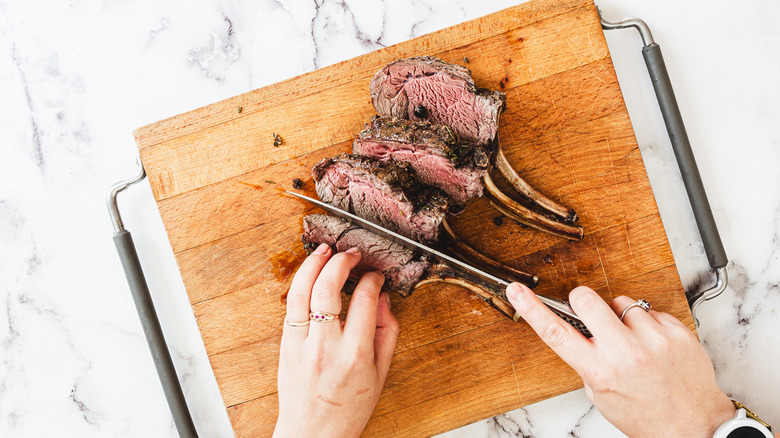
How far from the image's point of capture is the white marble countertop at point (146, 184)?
2498 mm

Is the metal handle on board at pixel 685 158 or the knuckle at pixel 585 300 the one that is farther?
the metal handle on board at pixel 685 158

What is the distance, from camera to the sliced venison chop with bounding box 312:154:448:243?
6.89ft

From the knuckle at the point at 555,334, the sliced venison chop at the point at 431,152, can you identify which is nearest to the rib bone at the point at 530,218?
the sliced venison chop at the point at 431,152

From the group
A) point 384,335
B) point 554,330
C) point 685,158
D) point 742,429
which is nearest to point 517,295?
point 554,330

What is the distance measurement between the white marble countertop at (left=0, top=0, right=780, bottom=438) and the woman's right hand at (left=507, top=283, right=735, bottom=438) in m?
0.62

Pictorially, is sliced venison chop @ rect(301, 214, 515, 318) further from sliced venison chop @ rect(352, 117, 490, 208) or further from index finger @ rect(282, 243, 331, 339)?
sliced venison chop @ rect(352, 117, 490, 208)

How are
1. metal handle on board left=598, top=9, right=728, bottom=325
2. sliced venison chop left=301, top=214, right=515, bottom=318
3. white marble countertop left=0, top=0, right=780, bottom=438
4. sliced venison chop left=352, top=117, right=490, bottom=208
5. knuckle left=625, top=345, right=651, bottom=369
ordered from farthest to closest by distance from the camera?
1. white marble countertop left=0, top=0, right=780, bottom=438
2. metal handle on board left=598, top=9, right=728, bottom=325
3. sliced venison chop left=301, top=214, right=515, bottom=318
4. sliced venison chop left=352, top=117, right=490, bottom=208
5. knuckle left=625, top=345, right=651, bottom=369

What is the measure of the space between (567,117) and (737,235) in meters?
1.18

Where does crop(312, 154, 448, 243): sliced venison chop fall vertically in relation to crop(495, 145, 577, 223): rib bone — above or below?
above

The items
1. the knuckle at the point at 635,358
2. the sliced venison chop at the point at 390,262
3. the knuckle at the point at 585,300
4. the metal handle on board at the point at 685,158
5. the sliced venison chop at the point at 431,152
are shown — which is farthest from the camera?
the metal handle on board at the point at 685,158

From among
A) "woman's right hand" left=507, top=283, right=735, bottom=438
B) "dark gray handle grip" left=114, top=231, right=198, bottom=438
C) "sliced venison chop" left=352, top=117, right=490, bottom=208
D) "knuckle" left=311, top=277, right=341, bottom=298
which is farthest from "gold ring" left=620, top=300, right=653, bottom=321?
"dark gray handle grip" left=114, top=231, right=198, bottom=438

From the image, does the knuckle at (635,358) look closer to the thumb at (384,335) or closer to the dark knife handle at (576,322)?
the dark knife handle at (576,322)

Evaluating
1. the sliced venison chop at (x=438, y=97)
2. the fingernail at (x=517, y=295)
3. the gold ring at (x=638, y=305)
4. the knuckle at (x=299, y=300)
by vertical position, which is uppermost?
the sliced venison chop at (x=438, y=97)

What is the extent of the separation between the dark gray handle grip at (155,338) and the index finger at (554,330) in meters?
1.78
